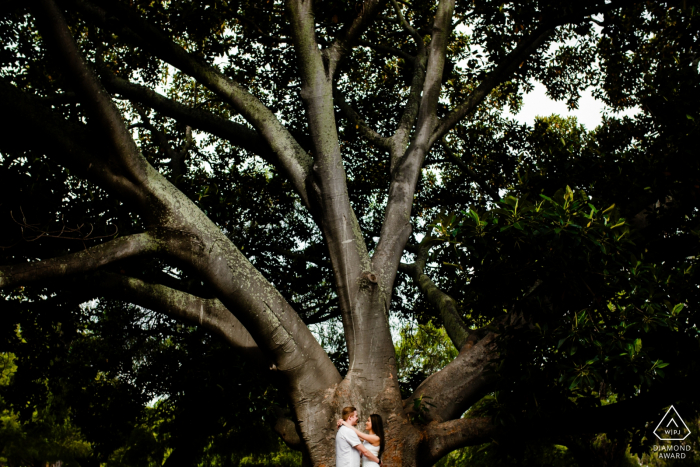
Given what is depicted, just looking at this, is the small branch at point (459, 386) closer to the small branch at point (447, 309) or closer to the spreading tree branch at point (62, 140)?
the small branch at point (447, 309)

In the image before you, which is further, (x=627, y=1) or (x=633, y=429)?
(x=627, y=1)

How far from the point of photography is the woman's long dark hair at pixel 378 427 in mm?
5230

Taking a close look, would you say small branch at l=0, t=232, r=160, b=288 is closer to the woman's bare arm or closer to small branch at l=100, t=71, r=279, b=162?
small branch at l=100, t=71, r=279, b=162

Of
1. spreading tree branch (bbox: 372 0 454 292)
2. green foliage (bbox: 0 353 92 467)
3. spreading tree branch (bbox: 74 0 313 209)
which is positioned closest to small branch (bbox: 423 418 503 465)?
spreading tree branch (bbox: 372 0 454 292)

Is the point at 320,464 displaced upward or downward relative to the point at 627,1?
downward

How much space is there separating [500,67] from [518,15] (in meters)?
0.97

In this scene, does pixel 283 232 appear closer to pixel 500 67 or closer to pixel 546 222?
pixel 500 67

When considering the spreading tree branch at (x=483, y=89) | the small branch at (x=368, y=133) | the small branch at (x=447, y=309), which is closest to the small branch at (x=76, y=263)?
the small branch at (x=447, y=309)

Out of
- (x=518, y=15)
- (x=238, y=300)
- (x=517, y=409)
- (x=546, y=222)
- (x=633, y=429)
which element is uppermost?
(x=518, y=15)

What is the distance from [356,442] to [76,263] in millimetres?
2877

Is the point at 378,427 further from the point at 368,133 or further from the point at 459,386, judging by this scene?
the point at 368,133

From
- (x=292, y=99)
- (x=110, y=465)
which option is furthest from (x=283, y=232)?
(x=110, y=465)

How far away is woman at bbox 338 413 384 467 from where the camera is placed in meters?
5.08

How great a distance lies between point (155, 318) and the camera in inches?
419
